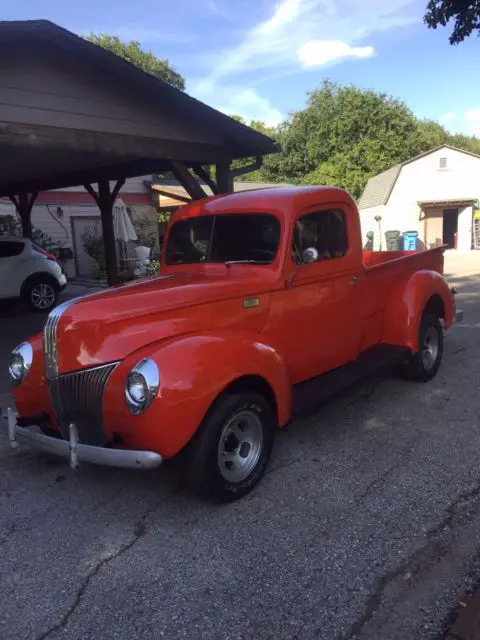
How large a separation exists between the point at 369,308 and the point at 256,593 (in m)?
3.03

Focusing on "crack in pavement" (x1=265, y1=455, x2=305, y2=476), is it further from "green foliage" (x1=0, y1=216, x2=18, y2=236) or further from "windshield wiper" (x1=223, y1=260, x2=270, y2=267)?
"green foliage" (x1=0, y1=216, x2=18, y2=236)

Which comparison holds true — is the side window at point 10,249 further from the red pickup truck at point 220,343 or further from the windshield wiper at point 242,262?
the windshield wiper at point 242,262

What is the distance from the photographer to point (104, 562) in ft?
9.26

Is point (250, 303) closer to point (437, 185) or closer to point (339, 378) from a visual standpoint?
point (339, 378)

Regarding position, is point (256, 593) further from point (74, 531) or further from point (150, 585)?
point (74, 531)

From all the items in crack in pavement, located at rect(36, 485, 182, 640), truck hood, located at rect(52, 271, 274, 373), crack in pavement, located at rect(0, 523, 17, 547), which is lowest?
crack in pavement, located at rect(36, 485, 182, 640)

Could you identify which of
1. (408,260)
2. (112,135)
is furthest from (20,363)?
(112,135)

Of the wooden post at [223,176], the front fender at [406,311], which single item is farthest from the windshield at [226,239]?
the wooden post at [223,176]

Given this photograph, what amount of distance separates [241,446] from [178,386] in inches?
31.8

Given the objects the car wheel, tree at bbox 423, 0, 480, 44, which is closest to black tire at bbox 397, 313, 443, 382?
tree at bbox 423, 0, 480, 44

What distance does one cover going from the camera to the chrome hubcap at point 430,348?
5571 mm

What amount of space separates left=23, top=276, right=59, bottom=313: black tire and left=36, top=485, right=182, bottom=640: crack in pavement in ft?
30.8

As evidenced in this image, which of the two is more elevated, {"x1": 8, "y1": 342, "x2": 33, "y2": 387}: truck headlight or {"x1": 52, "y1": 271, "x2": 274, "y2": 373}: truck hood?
{"x1": 52, "y1": 271, "x2": 274, "y2": 373}: truck hood

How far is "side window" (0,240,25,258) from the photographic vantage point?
1148 centimetres
